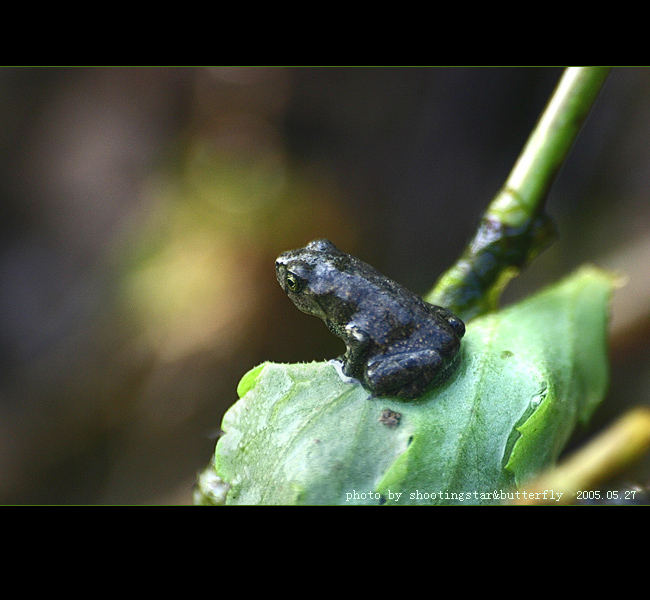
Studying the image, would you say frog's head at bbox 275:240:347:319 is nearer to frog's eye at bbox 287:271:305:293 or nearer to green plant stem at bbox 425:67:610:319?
frog's eye at bbox 287:271:305:293

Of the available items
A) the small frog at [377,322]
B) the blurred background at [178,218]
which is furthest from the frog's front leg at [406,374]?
the blurred background at [178,218]

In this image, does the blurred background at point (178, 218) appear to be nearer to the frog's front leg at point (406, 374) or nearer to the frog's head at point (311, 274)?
the frog's head at point (311, 274)

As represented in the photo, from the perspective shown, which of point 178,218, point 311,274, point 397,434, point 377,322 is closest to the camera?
point 397,434

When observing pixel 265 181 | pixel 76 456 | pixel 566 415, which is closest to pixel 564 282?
pixel 566 415

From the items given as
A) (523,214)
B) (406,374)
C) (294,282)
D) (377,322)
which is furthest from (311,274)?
(523,214)

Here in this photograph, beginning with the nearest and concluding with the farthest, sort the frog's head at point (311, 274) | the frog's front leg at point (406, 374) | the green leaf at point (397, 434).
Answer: the green leaf at point (397, 434), the frog's front leg at point (406, 374), the frog's head at point (311, 274)

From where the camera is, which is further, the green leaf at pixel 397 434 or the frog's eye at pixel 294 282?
the frog's eye at pixel 294 282

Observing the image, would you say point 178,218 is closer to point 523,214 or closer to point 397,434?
point 523,214
